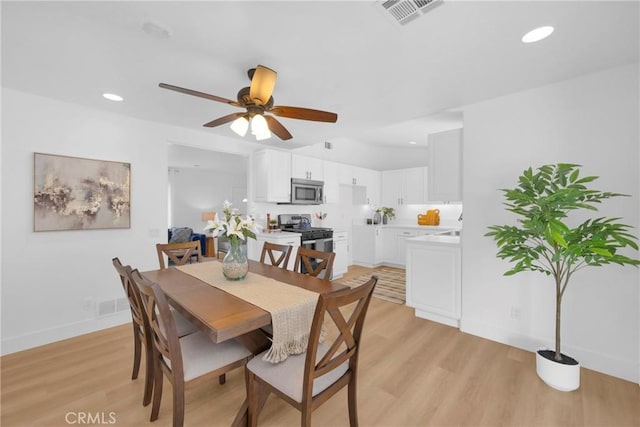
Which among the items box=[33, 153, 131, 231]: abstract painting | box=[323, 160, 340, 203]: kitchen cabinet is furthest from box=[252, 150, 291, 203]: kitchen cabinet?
box=[33, 153, 131, 231]: abstract painting

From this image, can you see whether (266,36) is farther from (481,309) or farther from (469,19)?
(481,309)

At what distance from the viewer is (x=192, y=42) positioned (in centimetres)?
176

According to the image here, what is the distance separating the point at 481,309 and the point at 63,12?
3.98 metres

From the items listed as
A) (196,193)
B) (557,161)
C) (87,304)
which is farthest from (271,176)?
(196,193)

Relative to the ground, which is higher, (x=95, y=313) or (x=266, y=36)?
(x=266, y=36)

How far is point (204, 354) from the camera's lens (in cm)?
154

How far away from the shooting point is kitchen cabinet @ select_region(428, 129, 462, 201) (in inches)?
119

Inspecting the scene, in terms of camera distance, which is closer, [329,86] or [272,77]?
[272,77]

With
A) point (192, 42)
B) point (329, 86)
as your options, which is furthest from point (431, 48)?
point (192, 42)

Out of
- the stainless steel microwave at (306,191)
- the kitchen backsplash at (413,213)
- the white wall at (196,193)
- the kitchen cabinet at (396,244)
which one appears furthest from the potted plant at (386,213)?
the white wall at (196,193)

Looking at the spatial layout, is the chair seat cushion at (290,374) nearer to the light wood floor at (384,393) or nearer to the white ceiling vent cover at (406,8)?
the light wood floor at (384,393)

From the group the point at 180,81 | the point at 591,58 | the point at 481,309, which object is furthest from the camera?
the point at 481,309

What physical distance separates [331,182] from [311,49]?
147 inches

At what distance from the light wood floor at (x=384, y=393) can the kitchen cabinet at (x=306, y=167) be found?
311cm
